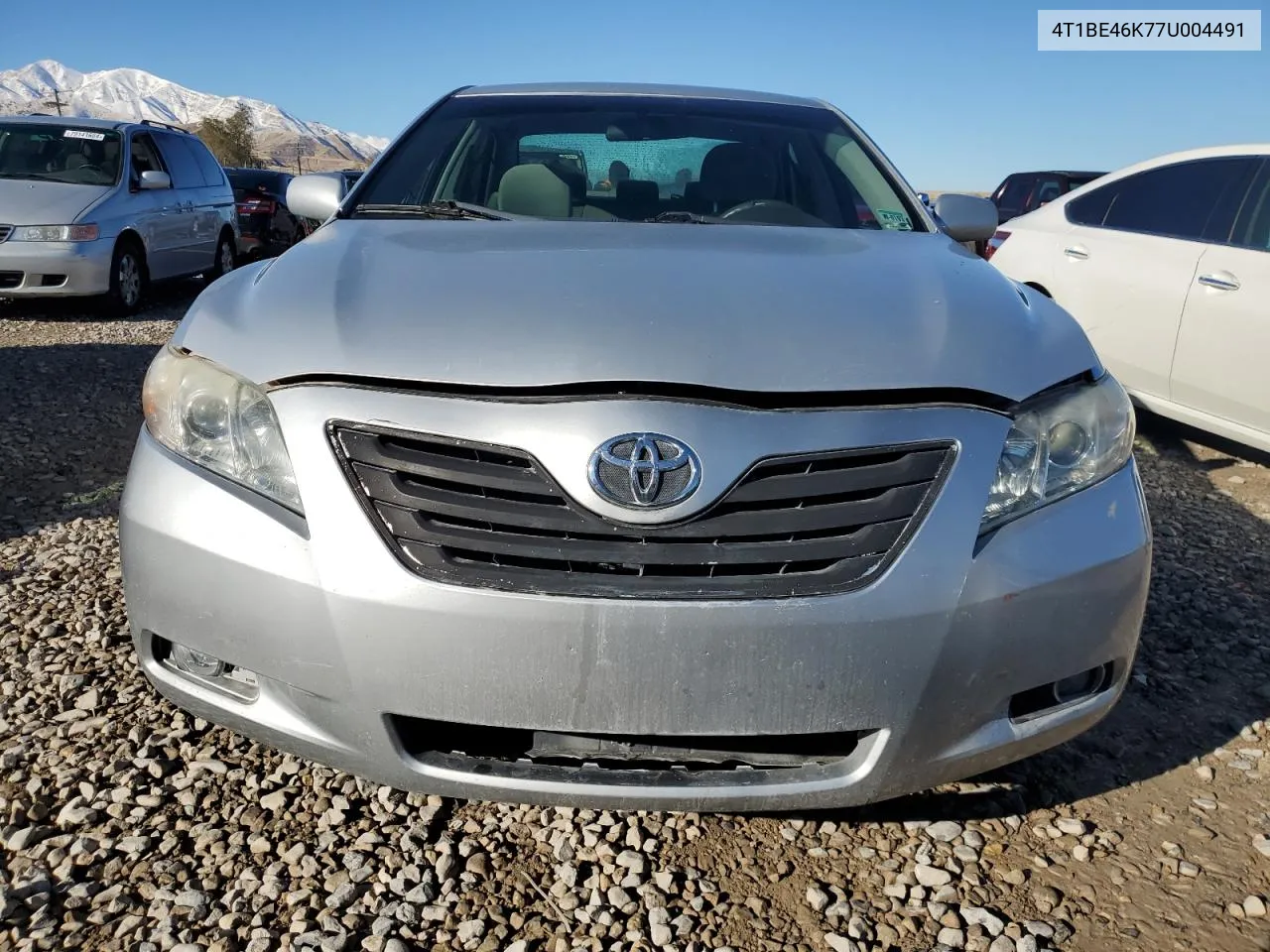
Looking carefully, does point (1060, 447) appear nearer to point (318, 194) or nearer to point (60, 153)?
point (318, 194)

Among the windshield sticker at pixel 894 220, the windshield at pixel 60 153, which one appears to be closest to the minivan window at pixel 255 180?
the windshield at pixel 60 153

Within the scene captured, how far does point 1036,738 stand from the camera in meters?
1.79

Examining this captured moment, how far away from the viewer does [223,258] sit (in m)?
11.3

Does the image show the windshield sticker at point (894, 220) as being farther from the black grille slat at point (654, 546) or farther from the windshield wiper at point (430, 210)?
the black grille slat at point (654, 546)

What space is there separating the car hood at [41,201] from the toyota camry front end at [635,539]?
24.1 ft

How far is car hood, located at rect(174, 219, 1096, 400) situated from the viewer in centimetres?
168

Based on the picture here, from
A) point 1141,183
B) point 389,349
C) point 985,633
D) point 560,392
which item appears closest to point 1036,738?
point 985,633

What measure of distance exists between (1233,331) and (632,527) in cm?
402

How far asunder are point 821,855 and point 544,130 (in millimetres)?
2240

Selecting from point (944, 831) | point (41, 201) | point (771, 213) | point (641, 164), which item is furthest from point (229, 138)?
point (944, 831)

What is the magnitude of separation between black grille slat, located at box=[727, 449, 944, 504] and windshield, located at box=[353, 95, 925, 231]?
130 centimetres

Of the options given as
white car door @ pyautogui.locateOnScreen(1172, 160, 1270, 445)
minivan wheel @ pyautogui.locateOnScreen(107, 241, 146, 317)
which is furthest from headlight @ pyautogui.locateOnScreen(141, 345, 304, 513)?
minivan wheel @ pyautogui.locateOnScreen(107, 241, 146, 317)

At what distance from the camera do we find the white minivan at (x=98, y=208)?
26.2 ft

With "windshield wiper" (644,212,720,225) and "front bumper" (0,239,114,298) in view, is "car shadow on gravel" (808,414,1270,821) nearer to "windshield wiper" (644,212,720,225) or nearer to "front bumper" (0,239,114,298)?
"windshield wiper" (644,212,720,225)
